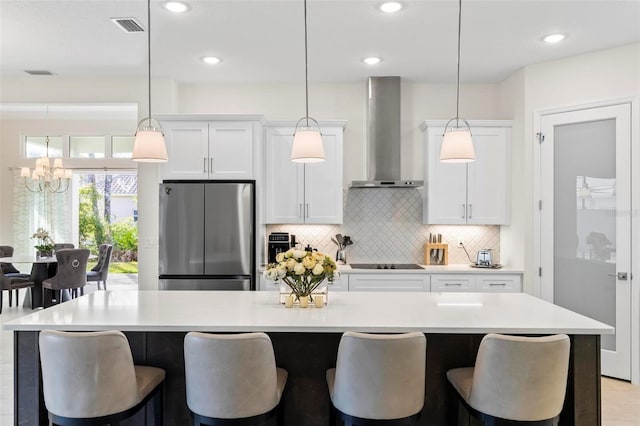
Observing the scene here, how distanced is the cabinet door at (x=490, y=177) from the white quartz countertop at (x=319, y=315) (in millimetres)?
1813

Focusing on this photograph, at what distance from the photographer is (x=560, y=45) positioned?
3869mm

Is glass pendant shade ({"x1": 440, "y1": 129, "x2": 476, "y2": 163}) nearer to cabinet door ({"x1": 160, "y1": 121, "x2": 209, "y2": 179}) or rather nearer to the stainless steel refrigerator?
the stainless steel refrigerator

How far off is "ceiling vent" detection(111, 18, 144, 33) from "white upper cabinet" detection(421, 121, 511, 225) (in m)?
2.80

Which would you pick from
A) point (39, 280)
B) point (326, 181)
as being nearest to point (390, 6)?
point (326, 181)

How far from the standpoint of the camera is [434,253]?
485 centimetres

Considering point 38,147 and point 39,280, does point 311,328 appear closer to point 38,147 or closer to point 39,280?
point 39,280

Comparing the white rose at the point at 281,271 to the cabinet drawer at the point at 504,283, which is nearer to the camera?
the white rose at the point at 281,271

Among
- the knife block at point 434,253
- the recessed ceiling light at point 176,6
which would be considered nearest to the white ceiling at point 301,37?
the recessed ceiling light at point 176,6

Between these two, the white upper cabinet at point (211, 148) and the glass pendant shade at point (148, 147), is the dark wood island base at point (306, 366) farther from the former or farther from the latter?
the white upper cabinet at point (211, 148)

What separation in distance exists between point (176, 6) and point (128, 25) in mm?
561

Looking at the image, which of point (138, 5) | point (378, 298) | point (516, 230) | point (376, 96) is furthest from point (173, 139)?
point (516, 230)

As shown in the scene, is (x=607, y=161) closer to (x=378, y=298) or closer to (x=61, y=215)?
(x=378, y=298)

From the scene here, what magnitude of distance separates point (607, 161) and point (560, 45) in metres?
1.08

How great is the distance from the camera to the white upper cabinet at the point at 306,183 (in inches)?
182
